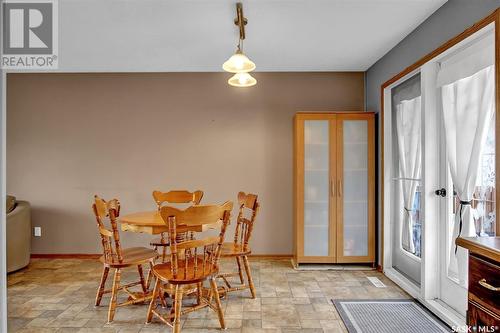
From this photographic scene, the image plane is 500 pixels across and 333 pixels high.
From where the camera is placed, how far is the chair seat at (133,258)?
2.58 m

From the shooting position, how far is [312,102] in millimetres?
4387

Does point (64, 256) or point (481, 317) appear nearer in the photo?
point (481, 317)

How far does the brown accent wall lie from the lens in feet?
14.4

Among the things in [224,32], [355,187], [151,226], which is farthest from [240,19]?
[355,187]

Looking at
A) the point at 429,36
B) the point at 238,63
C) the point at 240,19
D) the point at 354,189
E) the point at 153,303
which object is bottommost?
the point at 153,303

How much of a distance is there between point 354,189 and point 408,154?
2.55 feet

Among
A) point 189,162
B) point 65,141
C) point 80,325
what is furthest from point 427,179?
point 65,141

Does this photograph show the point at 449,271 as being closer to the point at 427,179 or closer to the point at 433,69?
the point at 427,179

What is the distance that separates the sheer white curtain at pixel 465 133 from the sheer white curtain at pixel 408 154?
43cm

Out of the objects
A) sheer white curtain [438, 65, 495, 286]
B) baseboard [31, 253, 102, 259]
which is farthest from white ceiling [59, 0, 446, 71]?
baseboard [31, 253, 102, 259]

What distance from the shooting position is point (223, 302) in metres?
2.91

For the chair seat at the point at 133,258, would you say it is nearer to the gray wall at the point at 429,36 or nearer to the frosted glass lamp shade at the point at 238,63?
the frosted glass lamp shade at the point at 238,63

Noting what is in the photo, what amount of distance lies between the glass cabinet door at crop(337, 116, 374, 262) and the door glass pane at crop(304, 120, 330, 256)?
0.51 ft

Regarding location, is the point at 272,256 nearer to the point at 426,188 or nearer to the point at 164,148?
the point at 164,148
